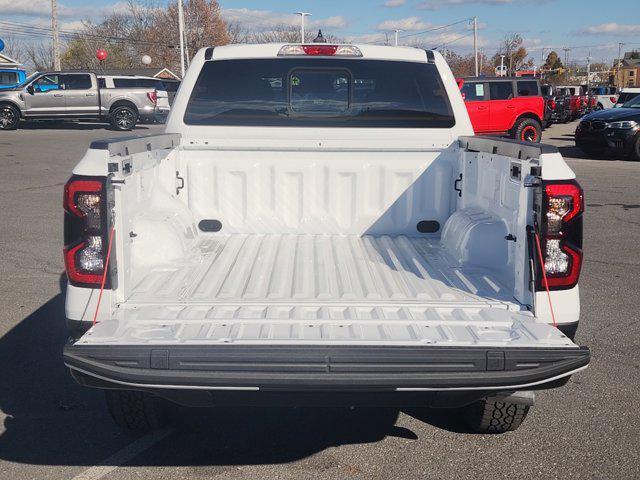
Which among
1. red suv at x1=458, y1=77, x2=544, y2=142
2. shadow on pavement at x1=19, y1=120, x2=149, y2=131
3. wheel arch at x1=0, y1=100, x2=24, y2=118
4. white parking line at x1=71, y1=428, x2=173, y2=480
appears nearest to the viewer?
white parking line at x1=71, y1=428, x2=173, y2=480

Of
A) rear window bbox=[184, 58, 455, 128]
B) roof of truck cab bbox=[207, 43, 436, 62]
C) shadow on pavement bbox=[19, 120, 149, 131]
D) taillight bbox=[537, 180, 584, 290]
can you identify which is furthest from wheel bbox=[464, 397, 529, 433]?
shadow on pavement bbox=[19, 120, 149, 131]

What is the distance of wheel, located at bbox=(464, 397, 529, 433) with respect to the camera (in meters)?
3.67

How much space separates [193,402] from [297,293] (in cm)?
82

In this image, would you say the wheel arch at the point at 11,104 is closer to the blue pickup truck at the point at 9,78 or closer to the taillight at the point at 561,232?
the blue pickup truck at the point at 9,78

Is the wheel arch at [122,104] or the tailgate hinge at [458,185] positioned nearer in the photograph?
the tailgate hinge at [458,185]

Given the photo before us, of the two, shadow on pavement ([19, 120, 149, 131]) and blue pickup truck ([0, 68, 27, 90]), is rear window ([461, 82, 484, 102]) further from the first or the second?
blue pickup truck ([0, 68, 27, 90])

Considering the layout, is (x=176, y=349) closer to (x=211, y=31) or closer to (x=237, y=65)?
(x=237, y=65)

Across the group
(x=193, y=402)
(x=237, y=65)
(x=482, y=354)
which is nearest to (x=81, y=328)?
(x=193, y=402)

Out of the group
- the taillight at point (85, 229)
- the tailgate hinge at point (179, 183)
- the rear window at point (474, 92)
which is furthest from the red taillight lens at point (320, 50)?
the rear window at point (474, 92)

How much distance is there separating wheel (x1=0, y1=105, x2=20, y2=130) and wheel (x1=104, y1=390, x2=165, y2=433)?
83.3ft

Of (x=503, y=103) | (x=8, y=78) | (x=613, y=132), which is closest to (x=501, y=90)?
(x=503, y=103)

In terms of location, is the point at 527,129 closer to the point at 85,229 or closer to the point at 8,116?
the point at 8,116

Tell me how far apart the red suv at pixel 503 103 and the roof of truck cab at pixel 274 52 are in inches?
640

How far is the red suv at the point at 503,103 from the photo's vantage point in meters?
20.7
